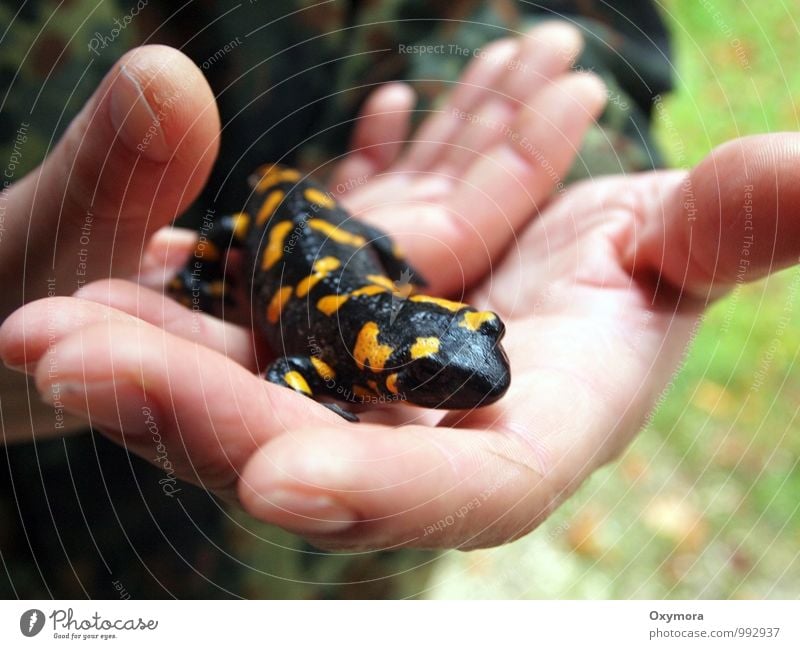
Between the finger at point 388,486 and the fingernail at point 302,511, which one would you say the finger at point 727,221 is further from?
the fingernail at point 302,511

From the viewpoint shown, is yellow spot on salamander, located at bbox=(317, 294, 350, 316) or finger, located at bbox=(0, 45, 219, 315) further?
yellow spot on salamander, located at bbox=(317, 294, 350, 316)

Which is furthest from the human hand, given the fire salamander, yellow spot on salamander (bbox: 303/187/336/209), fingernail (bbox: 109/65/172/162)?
yellow spot on salamander (bbox: 303/187/336/209)

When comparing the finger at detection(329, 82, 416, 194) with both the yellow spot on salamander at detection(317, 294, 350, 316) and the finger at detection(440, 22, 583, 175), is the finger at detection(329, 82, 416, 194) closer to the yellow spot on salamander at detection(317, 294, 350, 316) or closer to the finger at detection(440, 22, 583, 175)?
the finger at detection(440, 22, 583, 175)

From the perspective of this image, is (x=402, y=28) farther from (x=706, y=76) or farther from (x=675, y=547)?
(x=675, y=547)

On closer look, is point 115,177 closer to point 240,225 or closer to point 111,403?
point 111,403

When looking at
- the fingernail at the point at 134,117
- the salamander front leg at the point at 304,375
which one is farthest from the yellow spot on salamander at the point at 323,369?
the fingernail at the point at 134,117
